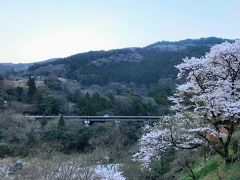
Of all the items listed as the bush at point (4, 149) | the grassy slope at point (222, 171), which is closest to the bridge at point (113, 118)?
the bush at point (4, 149)

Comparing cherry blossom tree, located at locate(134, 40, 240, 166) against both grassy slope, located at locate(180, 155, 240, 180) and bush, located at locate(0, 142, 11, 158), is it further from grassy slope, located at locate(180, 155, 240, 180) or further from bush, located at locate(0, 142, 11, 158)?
bush, located at locate(0, 142, 11, 158)

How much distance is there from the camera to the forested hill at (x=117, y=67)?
273ft

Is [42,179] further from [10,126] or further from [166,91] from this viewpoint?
[166,91]

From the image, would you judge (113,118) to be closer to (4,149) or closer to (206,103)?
(4,149)

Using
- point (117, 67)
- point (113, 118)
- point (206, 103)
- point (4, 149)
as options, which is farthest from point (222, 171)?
point (117, 67)

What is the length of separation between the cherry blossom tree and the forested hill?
64.1 metres

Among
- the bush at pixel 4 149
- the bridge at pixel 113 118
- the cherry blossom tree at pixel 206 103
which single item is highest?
the cherry blossom tree at pixel 206 103

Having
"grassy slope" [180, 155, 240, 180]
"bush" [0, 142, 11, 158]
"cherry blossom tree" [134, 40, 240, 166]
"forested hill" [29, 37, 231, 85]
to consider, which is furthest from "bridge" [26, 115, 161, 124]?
"cherry blossom tree" [134, 40, 240, 166]

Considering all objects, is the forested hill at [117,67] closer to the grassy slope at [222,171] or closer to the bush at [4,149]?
the bush at [4,149]

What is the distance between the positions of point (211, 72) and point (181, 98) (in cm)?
182

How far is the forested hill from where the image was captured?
8312 centimetres

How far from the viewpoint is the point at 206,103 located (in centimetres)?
1377

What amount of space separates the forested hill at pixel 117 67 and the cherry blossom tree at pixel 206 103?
64098 mm

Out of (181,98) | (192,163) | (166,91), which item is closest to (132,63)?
(166,91)
